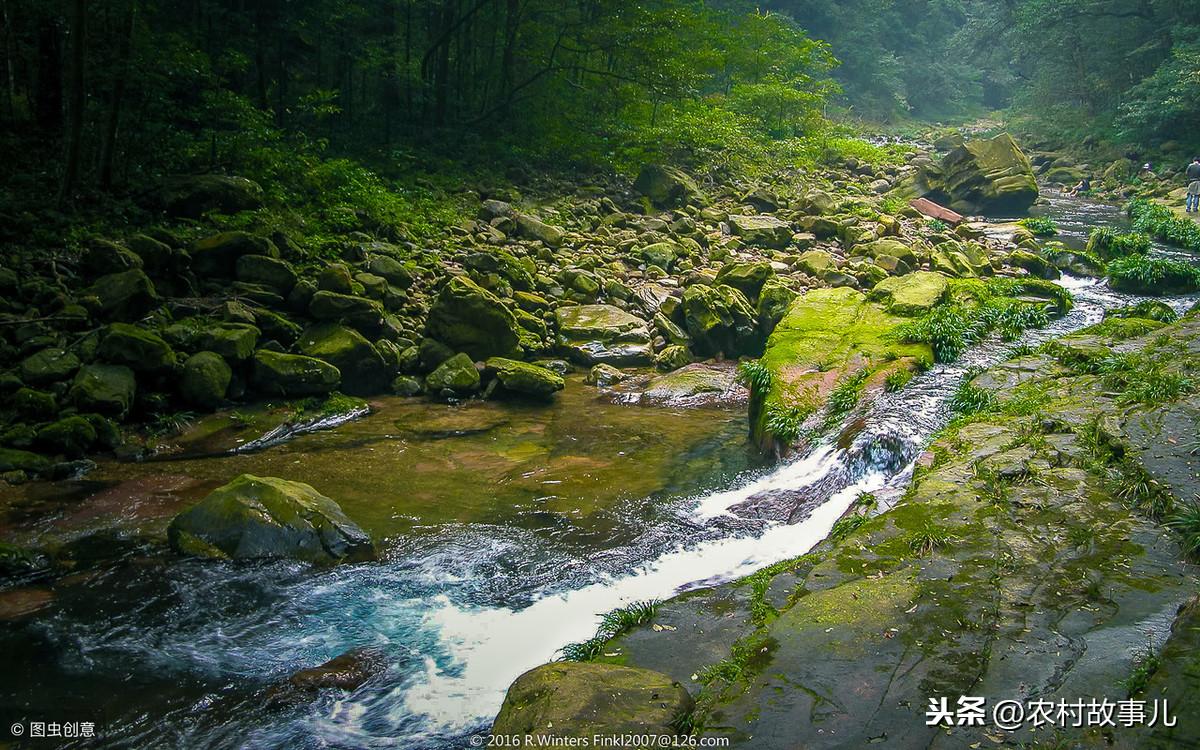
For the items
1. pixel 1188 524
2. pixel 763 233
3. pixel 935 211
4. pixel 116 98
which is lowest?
pixel 1188 524

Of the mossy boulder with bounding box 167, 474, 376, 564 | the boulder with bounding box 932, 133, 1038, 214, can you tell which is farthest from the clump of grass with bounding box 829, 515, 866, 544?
the boulder with bounding box 932, 133, 1038, 214

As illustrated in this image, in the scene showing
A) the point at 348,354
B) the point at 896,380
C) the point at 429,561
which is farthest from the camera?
the point at 348,354

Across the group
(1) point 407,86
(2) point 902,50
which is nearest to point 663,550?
(1) point 407,86

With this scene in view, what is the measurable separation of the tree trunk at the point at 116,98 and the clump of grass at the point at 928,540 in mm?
13192

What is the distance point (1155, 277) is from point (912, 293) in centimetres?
566

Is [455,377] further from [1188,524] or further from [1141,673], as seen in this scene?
[1141,673]

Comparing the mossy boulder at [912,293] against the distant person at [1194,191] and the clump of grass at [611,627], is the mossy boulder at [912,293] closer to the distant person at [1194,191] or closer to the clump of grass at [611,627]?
the clump of grass at [611,627]

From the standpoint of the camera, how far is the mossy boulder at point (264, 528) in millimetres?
6207

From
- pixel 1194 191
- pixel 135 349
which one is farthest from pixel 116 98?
pixel 1194 191

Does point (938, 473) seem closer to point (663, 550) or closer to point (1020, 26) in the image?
point (663, 550)

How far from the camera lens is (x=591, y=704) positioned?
12.7ft

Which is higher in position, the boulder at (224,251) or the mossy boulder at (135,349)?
the boulder at (224,251)

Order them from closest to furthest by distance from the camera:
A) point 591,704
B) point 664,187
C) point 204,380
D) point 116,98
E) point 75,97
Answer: point 591,704, point 204,380, point 75,97, point 116,98, point 664,187

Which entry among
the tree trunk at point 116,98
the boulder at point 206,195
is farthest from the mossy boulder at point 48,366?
the tree trunk at point 116,98
